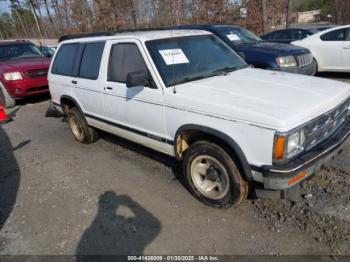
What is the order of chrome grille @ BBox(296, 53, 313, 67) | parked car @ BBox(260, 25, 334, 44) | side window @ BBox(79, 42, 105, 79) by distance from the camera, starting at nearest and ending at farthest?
side window @ BBox(79, 42, 105, 79) → chrome grille @ BBox(296, 53, 313, 67) → parked car @ BBox(260, 25, 334, 44)

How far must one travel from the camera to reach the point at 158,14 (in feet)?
64.3

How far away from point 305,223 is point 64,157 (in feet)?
13.1

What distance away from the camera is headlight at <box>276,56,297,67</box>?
678 centimetres

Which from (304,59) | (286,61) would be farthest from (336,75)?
(286,61)

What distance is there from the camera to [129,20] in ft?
90.3

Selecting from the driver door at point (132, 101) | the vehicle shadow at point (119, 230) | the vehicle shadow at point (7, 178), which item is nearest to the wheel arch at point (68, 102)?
the driver door at point (132, 101)

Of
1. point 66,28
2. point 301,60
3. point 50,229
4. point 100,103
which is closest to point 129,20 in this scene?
point 66,28

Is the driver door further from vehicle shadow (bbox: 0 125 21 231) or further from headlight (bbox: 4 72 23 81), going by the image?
headlight (bbox: 4 72 23 81)

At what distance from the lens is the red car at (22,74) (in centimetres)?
840

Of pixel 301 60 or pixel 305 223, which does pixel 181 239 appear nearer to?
pixel 305 223

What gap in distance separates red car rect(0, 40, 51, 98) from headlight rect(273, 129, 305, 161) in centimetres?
803

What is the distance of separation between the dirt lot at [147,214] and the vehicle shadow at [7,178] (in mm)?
17

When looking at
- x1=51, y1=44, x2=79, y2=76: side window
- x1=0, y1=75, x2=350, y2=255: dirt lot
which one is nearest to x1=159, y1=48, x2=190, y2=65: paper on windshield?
x1=0, y1=75, x2=350, y2=255: dirt lot

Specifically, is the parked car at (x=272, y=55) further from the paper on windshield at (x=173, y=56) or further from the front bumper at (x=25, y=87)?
the front bumper at (x=25, y=87)
